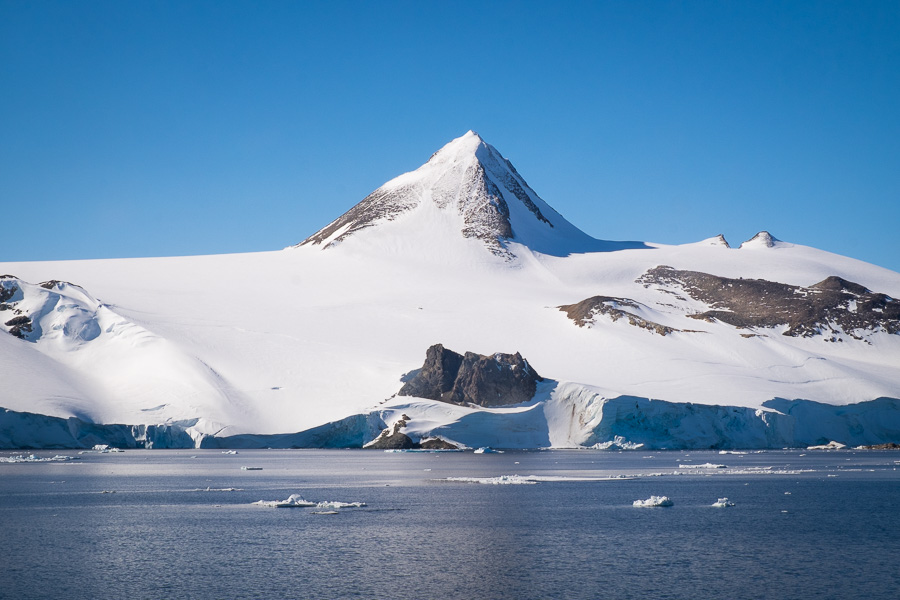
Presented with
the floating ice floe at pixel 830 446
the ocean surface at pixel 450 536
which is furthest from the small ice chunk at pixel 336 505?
the floating ice floe at pixel 830 446

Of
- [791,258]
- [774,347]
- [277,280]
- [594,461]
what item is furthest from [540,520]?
[791,258]

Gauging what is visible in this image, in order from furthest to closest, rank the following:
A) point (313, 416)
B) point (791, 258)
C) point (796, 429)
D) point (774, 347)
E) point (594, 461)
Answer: point (791, 258)
point (774, 347)
point (796, 429)
point (313, 416)
point (594, 461)

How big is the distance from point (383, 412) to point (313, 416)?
5.14 m

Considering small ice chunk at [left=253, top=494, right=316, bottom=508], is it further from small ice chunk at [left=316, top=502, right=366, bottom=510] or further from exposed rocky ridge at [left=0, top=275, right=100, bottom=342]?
exposed rocky ridge at [left=0, top=275, right=100, bottom=342]

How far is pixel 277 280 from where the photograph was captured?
335 feet

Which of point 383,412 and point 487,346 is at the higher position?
point 487,346

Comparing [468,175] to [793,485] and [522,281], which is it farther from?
[793,485]

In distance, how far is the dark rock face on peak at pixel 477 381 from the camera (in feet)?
218

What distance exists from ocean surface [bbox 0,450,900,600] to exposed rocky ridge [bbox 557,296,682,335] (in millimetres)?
41058

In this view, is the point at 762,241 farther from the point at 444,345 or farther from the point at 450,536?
the point at 450,536

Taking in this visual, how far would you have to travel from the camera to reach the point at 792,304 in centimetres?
10106

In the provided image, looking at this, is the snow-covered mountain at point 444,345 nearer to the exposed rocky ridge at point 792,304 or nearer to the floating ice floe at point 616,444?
the exposed rocky ridge at point 792,304

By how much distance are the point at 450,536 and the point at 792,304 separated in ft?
283

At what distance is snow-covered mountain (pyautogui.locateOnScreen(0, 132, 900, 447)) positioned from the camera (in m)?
64.4
